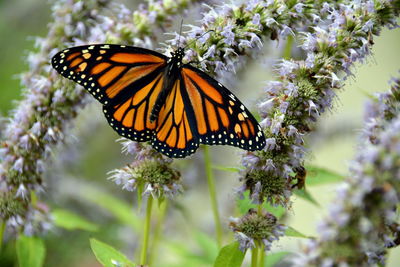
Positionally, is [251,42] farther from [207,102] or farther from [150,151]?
[150,151]

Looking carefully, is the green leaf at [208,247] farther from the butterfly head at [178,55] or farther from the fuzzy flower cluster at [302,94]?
the butterfly head at [178,55]

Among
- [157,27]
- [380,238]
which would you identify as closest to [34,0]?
[157,27]

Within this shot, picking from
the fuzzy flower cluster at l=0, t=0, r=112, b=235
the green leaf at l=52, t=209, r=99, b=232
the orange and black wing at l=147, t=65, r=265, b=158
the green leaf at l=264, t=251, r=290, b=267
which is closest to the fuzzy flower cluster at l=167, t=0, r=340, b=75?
the orange and black wing at l=147, t=65, r=265, b=158

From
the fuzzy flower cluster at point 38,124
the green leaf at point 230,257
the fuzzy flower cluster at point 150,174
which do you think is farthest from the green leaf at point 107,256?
the fuzzy flower cluster at point 38,124

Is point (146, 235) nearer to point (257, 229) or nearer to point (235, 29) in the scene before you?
point (257, 229)

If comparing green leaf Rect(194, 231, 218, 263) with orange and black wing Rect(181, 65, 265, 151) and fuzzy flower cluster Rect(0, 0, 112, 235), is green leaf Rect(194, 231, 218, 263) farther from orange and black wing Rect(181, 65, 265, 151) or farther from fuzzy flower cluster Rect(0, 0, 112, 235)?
orange and black wing Rect(181, 65, 265, 151)

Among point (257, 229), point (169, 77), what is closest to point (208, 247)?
point (257, 229)
